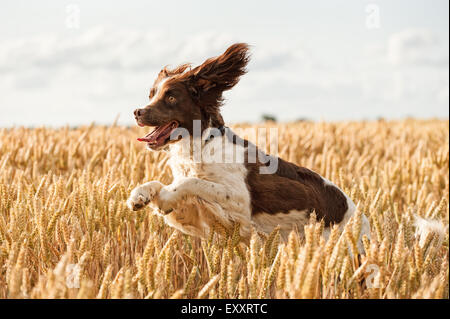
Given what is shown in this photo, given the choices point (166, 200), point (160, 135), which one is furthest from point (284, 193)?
point (160, 135)

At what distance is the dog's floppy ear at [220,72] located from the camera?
3.65m

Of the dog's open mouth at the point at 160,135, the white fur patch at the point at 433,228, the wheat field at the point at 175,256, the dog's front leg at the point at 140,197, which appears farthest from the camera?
the white fur patch at the point at 433,228

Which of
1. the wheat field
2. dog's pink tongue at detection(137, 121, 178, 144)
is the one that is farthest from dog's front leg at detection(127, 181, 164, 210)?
dog's pink tongue at detection(137, 121, 178, 144)

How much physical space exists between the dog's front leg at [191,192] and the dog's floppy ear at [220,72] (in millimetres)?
741

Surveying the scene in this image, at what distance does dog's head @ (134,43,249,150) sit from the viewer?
3.42 meters

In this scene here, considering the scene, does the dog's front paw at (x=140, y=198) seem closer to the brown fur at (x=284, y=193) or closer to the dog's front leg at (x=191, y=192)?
the dog's front leg at (x=191, y=192)

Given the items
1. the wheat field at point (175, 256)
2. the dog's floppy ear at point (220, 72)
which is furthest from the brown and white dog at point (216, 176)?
the wheat field at point (175, 256)

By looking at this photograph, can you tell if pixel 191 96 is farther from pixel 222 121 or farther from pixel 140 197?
pixel 140 197

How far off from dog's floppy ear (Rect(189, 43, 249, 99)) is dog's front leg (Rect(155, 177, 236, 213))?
29.2 inches

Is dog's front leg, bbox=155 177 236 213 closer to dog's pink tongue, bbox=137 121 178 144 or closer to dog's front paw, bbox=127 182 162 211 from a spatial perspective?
dog's front paw, bbox=127 182 162 211

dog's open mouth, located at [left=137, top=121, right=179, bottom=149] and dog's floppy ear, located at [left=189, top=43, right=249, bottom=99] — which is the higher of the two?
dog's floppy ear, located at [left=189, top=43, right=249, bottom=99]

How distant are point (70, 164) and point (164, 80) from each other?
11.0 feet
